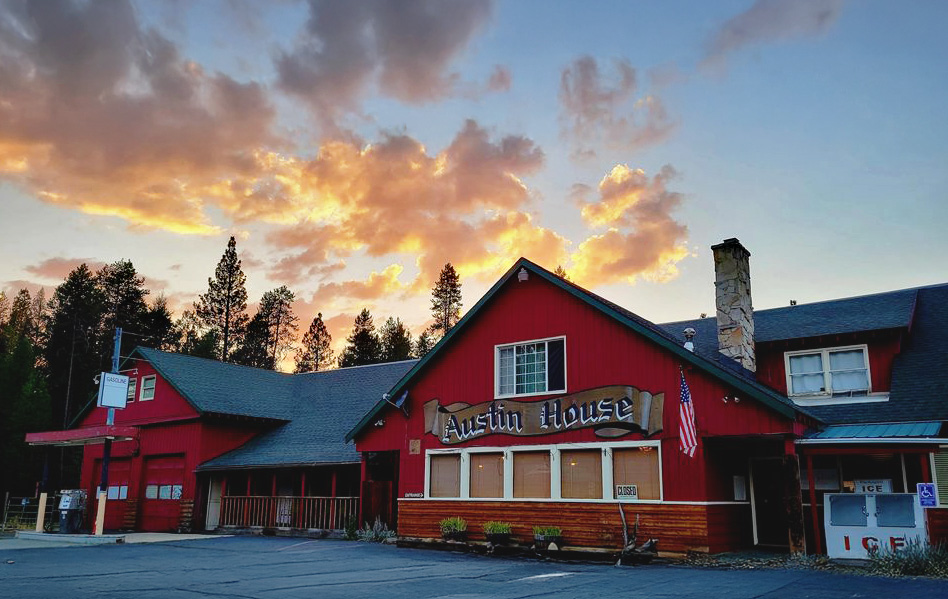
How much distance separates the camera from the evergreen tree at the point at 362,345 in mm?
75125

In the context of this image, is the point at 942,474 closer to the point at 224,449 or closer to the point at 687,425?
the point at 687,425

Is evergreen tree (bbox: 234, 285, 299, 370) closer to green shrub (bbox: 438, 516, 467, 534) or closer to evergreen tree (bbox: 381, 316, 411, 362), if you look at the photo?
evergreen tree (bbox: 381, 316, 411, 362)

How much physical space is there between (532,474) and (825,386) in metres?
8.19

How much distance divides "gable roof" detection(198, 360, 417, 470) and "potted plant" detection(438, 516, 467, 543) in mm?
5404

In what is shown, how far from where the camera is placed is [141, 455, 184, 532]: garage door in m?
30.8

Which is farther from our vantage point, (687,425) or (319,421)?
(319,421)

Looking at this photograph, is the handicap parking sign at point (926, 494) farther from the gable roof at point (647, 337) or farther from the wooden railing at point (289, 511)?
the wooden railing at point (289, 511)

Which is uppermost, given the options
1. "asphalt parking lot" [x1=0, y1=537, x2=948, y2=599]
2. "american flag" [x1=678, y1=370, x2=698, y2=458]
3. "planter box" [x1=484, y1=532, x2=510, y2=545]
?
"american flag" [x1=678, y1=370, x2=698, y2=458]

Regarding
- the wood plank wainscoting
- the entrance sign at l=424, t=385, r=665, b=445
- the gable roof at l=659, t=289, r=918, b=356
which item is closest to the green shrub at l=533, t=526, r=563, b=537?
the wood plank wainscoting

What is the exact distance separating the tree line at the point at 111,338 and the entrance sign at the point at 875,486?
41823 mm

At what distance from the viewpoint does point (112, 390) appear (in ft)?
91.0

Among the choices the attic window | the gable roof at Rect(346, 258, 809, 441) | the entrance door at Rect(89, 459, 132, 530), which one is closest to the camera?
the gable roof at Rect(346, 258, 809, 441)

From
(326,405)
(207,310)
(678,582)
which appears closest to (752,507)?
(678,582)

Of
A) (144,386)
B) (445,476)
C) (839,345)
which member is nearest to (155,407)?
(144,386)
